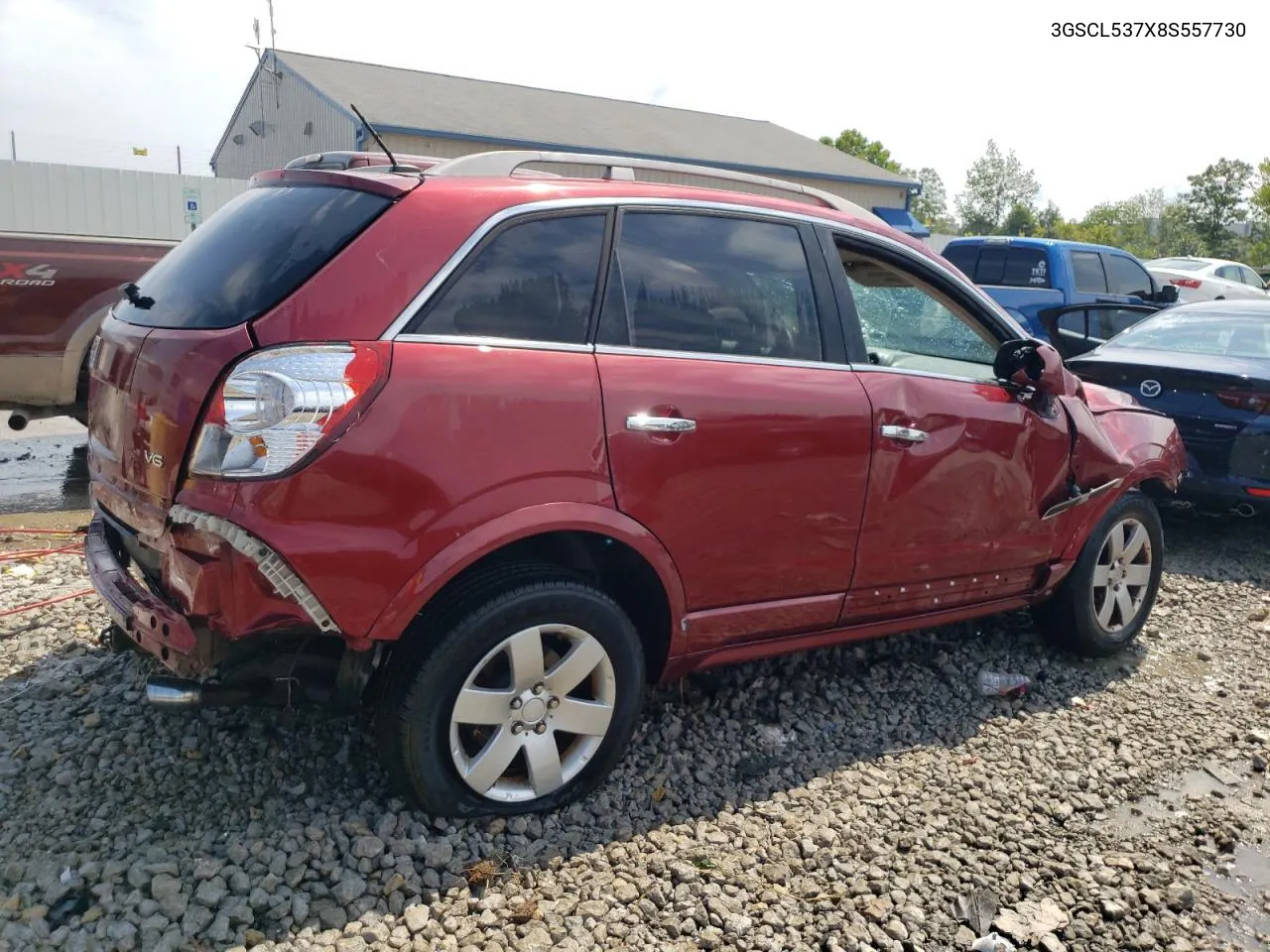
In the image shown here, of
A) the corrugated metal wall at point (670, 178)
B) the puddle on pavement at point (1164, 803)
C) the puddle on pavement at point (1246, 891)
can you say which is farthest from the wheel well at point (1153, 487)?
the corrugated metal wall at point (670, 178)

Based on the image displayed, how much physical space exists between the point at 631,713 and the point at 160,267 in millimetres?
1998

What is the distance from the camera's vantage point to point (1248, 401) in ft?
19.5

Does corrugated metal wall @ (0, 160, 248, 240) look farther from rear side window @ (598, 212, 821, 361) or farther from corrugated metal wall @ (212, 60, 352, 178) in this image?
rear side window @ (598, 212, 821, 361)

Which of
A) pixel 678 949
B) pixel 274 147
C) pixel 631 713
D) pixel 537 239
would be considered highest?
pixel 274 147

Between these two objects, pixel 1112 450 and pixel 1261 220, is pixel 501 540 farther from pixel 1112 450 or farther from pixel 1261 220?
pixel 1261 220

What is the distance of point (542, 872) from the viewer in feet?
9.04

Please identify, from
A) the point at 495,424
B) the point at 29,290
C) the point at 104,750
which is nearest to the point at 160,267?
the point at 495,424

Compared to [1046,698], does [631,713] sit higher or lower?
higher

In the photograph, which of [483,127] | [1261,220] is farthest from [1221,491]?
[1261,220]

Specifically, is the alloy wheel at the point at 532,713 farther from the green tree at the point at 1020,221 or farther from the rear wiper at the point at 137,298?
the green tree at the point at 1020,221

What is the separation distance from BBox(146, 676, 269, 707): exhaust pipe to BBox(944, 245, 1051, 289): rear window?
1031 cm

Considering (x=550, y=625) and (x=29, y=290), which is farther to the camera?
(x=29, y=290)

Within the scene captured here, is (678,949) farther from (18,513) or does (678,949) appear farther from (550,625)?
(18,513)

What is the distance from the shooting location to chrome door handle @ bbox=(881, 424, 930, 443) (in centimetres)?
342
